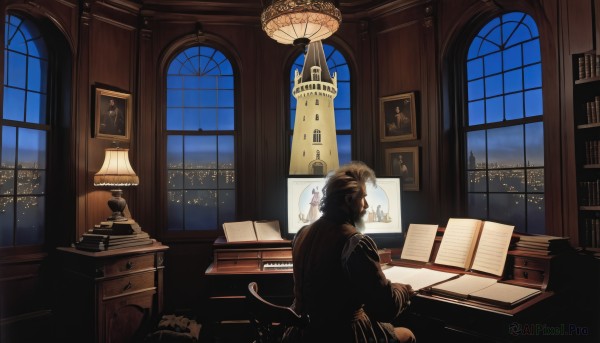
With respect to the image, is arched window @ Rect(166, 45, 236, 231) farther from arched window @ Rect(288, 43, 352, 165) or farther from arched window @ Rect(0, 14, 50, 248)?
arched window @ Rect(0, 14, 50, 248)

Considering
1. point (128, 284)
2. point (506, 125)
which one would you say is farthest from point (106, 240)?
point (506, 125)

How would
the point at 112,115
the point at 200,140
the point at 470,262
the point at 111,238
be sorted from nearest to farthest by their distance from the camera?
the point at 470,262
the point at 111,238
the point at 112,115
the point at 200,140

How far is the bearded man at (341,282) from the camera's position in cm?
204

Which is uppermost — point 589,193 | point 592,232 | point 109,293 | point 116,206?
point 589,193

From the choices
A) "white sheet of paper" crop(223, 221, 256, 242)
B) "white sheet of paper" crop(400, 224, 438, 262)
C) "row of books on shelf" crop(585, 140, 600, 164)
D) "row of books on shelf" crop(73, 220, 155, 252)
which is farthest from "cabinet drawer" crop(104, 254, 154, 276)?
"row of books on shelf" crop(585, 140, 600, 164)

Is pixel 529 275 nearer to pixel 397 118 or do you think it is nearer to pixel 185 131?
pixel 397 118

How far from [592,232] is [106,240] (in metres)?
3.88

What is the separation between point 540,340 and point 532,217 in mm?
1582

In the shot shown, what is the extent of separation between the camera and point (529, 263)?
9.49 ft

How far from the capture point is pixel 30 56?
4168 mm

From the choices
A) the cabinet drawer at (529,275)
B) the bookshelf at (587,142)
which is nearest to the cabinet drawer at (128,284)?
the cabinet drawer at (529,275)

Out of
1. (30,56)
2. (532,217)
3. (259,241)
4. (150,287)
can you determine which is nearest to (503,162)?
(532,217)

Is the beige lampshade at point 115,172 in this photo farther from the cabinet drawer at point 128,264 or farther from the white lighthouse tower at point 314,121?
the white lighthouse tower at point 314,121

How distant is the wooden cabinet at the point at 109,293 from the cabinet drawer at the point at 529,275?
2970mm
